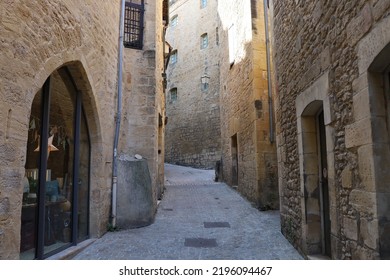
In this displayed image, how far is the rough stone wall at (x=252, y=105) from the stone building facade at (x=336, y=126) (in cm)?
242

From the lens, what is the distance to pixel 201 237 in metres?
4.94

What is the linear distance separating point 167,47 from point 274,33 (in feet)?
26.1

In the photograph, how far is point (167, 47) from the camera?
12.8 m

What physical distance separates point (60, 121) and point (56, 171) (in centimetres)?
67

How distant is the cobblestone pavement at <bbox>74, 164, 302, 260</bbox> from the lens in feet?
13.2

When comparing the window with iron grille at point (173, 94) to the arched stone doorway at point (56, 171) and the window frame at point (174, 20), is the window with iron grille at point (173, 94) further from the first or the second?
the arched stone doorway at point (56, 171)

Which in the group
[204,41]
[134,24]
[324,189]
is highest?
[204,41]

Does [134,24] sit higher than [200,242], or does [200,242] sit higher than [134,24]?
[134,24]

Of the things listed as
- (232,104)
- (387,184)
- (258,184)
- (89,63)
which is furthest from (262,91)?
(387,184)

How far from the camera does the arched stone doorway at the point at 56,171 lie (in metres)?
3.37

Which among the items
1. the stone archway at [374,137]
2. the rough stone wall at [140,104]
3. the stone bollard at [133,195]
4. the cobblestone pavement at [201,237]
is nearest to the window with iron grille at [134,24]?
the rough stone wall at [140,104]

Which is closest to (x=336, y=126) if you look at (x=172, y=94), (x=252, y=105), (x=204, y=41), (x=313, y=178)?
(x=313, y=178)

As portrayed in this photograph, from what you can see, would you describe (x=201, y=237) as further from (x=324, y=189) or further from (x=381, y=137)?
(x=381, y=137)

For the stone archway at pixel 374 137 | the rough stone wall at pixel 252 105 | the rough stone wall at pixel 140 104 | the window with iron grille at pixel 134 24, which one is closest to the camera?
the stone archway at pixel 374 137
